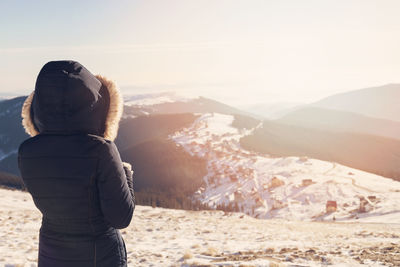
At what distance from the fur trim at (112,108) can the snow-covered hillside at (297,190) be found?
44512 mm

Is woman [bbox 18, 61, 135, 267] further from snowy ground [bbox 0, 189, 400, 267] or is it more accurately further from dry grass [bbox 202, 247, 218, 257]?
dry grass [bbox 202, 247, 218, 257]

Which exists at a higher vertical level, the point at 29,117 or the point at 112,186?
the point at 29,117

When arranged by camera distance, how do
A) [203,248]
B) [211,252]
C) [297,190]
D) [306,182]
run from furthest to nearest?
1. [306,182]
2. [297,190]
3. [203,248]
4. [211,252]

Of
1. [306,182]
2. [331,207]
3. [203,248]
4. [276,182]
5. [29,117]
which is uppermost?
[29,117]

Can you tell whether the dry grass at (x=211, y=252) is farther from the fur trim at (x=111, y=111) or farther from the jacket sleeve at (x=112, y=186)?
the fur trim at (x=111, y=111)

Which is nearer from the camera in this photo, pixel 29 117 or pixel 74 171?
pixel 74 171

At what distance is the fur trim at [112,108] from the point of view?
2.69m

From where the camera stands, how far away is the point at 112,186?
2.41 meters

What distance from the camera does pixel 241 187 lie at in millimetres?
95625

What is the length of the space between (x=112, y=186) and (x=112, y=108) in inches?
28.6

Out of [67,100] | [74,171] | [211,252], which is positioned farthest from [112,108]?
[211,252]

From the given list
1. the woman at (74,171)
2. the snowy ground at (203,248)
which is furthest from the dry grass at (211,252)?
the woman at (74,171)

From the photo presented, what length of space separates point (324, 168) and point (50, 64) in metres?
113

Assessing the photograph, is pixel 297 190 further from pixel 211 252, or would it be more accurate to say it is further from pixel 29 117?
pixel 29 117
